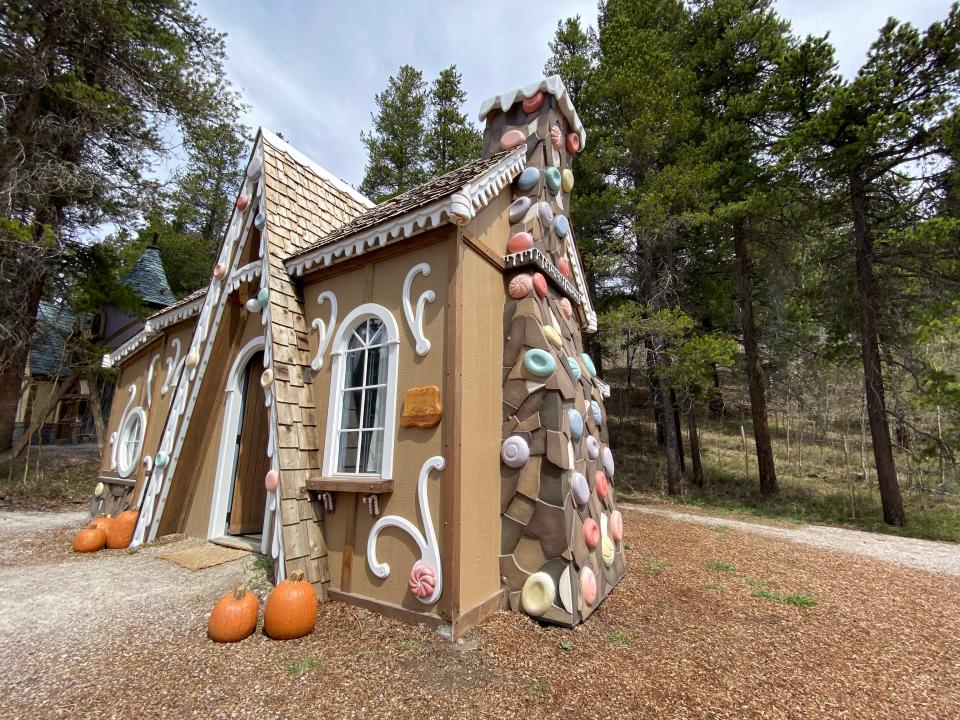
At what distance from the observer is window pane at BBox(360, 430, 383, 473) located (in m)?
4.48

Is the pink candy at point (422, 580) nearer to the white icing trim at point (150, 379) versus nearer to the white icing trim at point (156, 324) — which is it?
the white icing trim at point (156, 324)

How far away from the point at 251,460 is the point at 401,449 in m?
2.99

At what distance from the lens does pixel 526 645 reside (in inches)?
146

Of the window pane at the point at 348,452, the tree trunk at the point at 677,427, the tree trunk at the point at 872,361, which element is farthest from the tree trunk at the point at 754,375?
the window pane at the point at 348,452

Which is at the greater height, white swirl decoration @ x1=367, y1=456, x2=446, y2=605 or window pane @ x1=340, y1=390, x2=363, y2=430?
window pane @ x1=340, y1=390, x2=363, y2=430

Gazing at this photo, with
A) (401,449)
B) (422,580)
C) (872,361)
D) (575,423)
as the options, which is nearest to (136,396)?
(401,449)

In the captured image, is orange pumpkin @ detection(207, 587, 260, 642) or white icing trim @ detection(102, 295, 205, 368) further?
white icing trim @ detection(102, 295, 205, 368)

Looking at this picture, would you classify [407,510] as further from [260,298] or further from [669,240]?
[669,240]

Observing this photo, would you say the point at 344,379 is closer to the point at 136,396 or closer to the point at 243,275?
the point at 243,275

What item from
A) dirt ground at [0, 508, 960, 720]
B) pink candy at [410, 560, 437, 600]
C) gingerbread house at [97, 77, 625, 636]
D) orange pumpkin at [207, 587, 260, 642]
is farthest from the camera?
gingerbread house at [97, 77, 625, 636]

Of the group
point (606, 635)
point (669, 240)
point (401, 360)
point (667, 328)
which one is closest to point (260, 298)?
point (401, 360)

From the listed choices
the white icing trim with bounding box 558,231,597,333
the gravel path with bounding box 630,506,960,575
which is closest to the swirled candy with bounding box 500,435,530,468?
the white icing trim with bounding box 558,231,597,333

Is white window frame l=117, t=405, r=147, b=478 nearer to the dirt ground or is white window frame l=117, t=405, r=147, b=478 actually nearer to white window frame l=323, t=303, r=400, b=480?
the dirt ground

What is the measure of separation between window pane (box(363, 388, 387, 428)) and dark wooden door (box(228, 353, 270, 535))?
7.32ft
